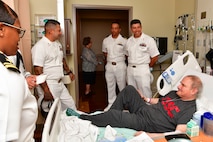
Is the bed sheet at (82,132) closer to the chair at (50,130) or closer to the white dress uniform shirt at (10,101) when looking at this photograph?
the chair at (50,130)

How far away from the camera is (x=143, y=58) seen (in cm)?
299

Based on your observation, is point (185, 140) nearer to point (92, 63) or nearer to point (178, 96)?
point (178, 96)

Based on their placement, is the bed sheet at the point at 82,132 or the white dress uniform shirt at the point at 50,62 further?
the white dress uniform shirt at the point at 50,62

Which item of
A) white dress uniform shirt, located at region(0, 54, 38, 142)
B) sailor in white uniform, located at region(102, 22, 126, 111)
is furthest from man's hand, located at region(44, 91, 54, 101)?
white dress uniform shirt, located at region(0, 54, 38, 142)

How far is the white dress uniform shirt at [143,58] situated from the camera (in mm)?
2988

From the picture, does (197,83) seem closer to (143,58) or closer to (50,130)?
(143,58)

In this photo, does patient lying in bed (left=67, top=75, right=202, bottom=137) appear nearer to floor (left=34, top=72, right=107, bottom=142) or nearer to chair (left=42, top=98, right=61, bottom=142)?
chair (left=42, top=98, right=61, bottom=142)

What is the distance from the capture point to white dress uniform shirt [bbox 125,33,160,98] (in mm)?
2988

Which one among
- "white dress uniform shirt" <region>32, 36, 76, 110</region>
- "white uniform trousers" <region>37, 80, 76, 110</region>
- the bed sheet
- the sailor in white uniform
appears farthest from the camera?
the sailor in white uniform

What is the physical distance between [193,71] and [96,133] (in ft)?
4.60

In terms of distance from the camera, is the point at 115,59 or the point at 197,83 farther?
the point at 115,59

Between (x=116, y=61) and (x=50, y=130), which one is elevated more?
(x=116, y=61)

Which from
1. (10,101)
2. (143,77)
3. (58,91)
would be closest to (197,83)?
(143,77)

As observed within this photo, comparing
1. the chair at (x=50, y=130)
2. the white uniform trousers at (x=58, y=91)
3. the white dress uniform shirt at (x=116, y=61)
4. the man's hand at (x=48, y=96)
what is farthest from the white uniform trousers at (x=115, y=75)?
the chair at (x=50, y=130)
